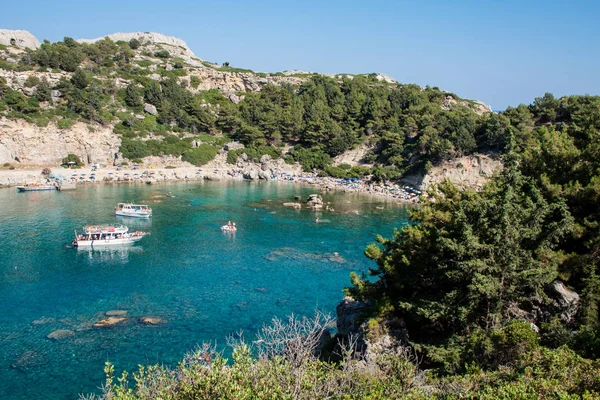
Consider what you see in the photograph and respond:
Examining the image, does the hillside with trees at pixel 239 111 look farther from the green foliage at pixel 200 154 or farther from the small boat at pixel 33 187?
the small boat at pixel 33 187

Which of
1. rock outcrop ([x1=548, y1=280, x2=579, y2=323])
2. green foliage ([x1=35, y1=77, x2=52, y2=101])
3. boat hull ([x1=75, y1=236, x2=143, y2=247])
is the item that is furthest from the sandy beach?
rock outcrop ([x1=548, y1=280, x2=579, y2=323])

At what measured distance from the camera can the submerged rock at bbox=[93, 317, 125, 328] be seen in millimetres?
28062

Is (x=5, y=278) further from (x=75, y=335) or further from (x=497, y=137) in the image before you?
(x=497, y=137)

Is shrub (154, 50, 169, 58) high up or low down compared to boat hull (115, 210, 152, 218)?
up

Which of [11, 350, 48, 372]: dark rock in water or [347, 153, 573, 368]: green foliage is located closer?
[347, 153, 573, 368]: green foliage

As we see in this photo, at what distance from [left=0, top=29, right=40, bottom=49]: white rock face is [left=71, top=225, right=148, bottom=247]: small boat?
375ft

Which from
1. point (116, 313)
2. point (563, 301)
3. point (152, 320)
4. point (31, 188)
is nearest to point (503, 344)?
point (563, 301)

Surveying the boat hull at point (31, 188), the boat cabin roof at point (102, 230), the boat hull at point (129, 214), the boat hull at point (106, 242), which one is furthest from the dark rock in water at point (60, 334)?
the boat hull at point (31, 188)

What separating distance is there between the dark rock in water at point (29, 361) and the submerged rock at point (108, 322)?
3950mm

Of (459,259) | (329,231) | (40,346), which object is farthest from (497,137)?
(40,346)

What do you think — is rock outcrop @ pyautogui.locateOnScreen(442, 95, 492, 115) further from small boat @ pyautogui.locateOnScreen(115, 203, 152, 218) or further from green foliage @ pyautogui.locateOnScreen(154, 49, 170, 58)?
green foliage @ pyautogui.locateOnScreen(154, 49, 170, 58)

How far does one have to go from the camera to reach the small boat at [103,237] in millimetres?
44400

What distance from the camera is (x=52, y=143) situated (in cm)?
8369

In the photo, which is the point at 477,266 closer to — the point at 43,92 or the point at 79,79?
the point at 43,92
